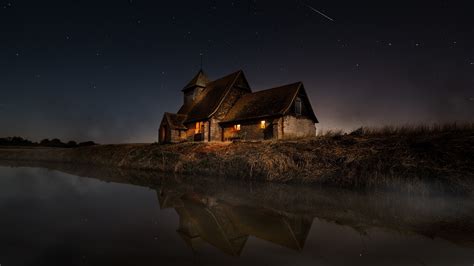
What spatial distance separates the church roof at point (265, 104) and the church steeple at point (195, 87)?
28.7ft

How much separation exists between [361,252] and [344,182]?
5.95m

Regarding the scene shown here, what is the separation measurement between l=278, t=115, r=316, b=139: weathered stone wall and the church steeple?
15866mm

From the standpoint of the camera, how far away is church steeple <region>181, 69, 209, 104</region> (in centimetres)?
3278

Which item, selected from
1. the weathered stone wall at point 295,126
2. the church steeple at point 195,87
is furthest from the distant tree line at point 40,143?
the weathered stone wall at point 295,126

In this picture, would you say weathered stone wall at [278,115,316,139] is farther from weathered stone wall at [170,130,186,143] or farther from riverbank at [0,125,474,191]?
weathered stone wall at [170,130,186,143]

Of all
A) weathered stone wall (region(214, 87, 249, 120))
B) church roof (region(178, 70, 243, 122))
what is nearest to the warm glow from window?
church roof (region(178, 70, 243, 122))

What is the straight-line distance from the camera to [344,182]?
8.44 metres

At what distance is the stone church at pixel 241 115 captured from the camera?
2152 centimetres

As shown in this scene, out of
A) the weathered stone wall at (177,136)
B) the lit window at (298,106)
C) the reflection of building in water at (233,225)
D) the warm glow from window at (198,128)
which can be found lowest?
the reflection of building in water at (233,225)

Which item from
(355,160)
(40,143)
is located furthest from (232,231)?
(40,143)

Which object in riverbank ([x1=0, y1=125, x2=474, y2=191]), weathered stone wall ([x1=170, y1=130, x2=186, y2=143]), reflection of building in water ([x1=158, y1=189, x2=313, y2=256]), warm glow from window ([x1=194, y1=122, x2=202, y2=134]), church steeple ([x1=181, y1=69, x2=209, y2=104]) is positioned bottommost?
reflection of building in water ([x1=158, y1=189, x2=313, y2=256])

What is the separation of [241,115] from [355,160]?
15.7 meters

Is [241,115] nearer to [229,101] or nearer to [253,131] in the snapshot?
[253,131]

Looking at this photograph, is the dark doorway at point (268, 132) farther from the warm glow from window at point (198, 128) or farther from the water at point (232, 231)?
the water at point (232, 231)
